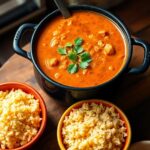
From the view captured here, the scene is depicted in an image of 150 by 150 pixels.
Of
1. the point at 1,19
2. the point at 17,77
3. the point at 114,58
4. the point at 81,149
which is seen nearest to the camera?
the point at 81,149

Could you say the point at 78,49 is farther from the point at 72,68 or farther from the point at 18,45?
the point at 18,45

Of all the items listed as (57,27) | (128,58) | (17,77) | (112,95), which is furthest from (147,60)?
(17,77)

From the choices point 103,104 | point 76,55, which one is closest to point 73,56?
point 76,55

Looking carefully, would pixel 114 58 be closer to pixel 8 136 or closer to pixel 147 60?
pixel 147 60

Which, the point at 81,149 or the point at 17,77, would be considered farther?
the point at 17,77

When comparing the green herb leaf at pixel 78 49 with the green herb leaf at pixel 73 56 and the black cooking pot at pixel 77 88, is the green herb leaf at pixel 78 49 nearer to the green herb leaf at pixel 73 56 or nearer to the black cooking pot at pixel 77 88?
the green herb leaf at pixel 73 56

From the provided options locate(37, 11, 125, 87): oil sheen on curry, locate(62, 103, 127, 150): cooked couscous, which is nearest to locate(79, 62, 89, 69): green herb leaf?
locate(37, 11, 125, 87): oil sheen on curry

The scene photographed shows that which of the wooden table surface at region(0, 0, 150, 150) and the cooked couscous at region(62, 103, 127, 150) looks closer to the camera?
the cooked couscous at region(62, 103, 127, 150)

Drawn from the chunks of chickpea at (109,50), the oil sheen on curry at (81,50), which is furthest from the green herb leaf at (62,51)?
the chunks of chickpea at (109,50)

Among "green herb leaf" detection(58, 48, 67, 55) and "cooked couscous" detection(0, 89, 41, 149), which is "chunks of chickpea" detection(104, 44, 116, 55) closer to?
"green herb leaf" detection(58, 48, 67, 55)
